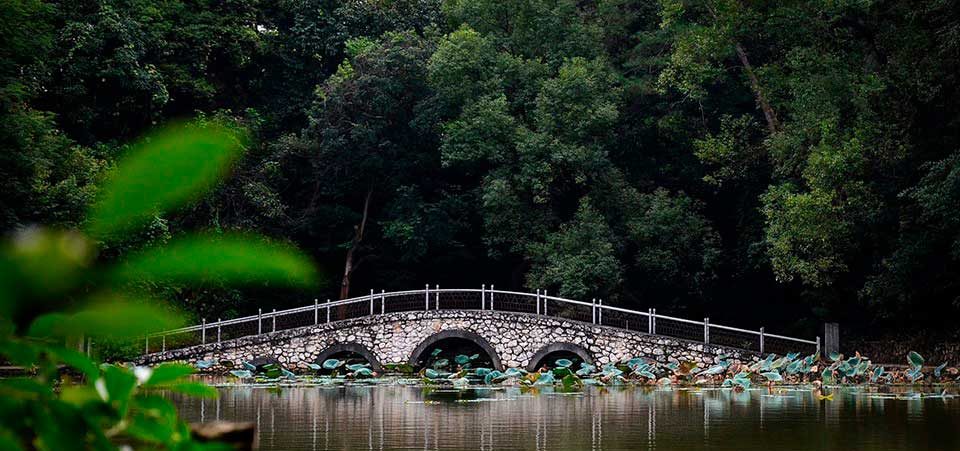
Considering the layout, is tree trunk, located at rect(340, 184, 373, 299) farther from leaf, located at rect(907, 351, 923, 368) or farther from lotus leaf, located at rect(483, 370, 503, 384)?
leaf, located at rect(907, 351, 923, 368)

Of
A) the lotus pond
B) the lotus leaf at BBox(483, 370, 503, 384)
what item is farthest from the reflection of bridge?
the lotus pond

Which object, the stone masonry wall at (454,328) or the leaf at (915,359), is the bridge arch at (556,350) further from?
the leaf at (915,359)

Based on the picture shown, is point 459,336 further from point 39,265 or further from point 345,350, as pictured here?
point 39,265

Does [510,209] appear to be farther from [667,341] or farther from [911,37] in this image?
[911,37]

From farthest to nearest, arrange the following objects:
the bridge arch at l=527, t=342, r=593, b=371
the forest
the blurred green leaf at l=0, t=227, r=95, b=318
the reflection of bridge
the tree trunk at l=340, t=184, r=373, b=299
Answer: the tree trunk at l=340, t=184, r=373, b=299 < the bridge arch at l=527, t=342, r=593, b=371 < the reflection of bridge < the forest < the blurred green leaf at l=0, t=227, r=95, b=318

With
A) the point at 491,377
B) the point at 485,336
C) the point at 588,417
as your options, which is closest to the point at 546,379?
the point at 491,377

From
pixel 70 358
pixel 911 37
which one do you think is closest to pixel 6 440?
pixel 70 358

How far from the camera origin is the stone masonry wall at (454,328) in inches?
1011

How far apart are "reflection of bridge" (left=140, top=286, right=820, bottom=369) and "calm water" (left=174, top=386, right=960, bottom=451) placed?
6.34 meters

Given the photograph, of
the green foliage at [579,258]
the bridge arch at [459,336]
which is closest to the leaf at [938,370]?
the green foliage at [579,258]

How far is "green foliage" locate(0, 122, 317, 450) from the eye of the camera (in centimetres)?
134

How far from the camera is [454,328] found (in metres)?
26.4

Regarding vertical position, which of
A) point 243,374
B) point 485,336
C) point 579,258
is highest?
point 579,258

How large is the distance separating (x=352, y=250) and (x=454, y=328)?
4.31m
